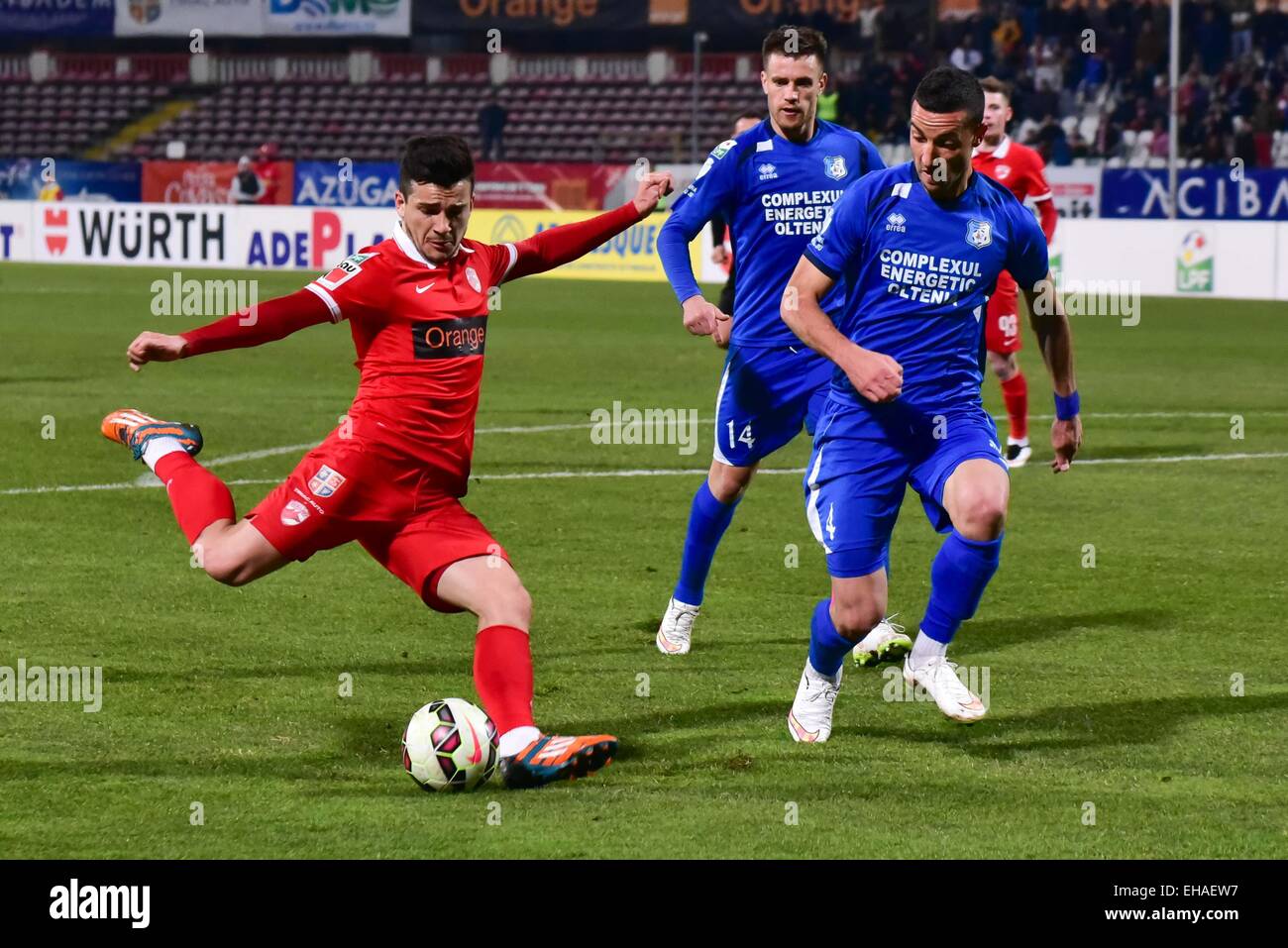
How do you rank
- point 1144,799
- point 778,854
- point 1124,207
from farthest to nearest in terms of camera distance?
point 1124,207
point 1144,799
point 778,854

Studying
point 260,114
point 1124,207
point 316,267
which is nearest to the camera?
point 1124,207

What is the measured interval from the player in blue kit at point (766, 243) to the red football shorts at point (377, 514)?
5.55 ft

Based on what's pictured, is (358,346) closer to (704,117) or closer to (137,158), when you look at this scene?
(704,117)

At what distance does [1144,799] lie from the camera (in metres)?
5.27

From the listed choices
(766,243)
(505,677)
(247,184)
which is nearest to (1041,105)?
(247,184)

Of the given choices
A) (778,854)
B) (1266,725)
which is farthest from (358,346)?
(1266,725)

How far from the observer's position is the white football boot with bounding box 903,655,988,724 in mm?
6082

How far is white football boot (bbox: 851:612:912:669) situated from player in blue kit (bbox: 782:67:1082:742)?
1.05 metres

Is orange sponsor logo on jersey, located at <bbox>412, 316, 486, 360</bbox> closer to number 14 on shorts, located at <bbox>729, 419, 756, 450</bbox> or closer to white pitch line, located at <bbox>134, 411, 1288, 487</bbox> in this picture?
number 14 on shorts, located at <bbox>729, 419, 756, 450</bbox>

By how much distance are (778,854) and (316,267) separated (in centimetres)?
2756

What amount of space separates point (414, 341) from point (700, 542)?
206 cm

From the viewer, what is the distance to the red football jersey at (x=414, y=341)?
5699 millimetres

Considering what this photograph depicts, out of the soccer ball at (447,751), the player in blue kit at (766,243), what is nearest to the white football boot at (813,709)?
the soccer ball at (447,751)

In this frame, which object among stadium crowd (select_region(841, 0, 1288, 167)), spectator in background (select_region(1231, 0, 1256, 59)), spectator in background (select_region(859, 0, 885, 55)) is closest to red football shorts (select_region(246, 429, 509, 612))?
stadium crowd (select_region(841, 0, 1288, 167))
